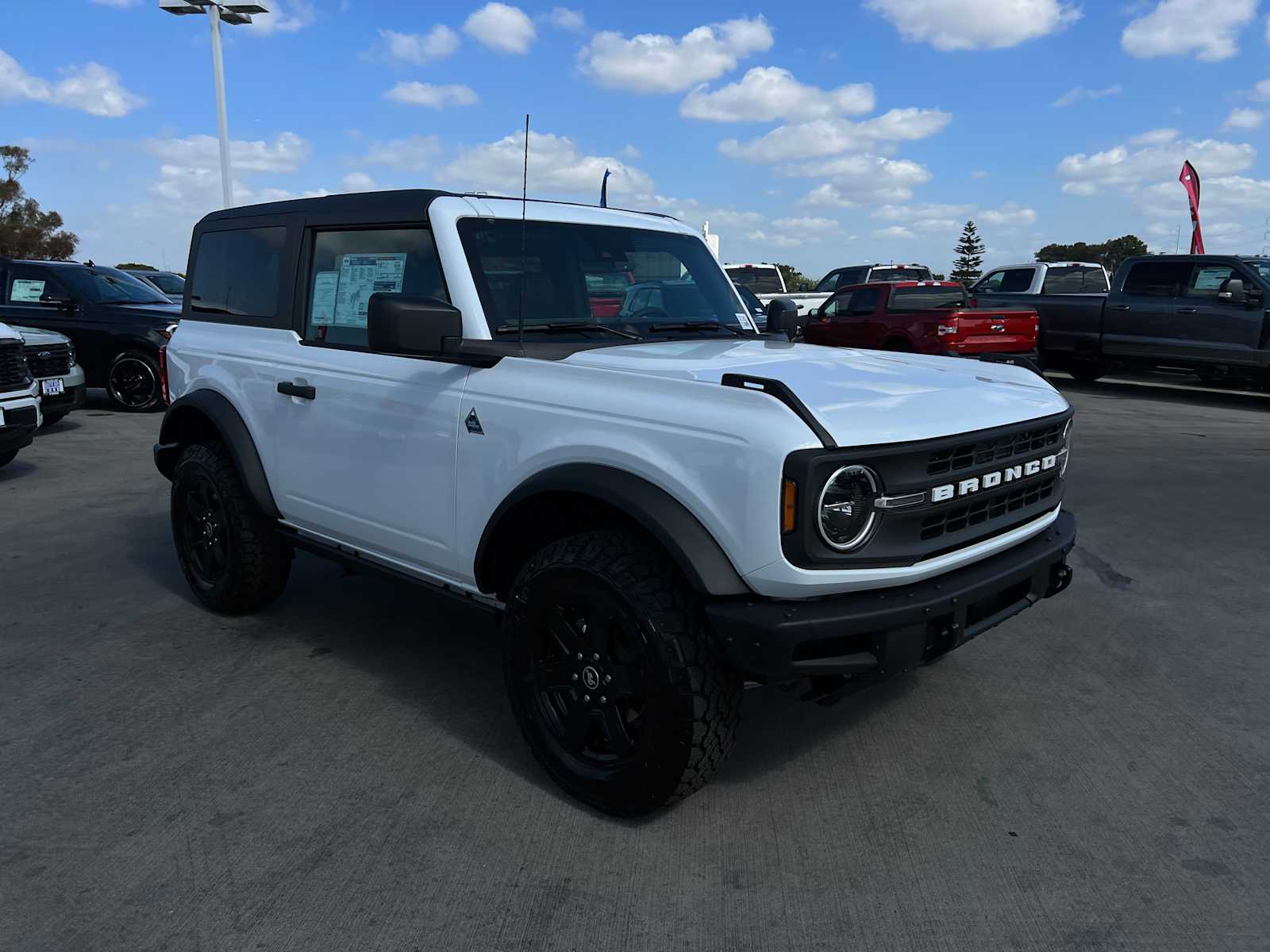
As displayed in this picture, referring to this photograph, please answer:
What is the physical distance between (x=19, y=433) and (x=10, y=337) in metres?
0.85

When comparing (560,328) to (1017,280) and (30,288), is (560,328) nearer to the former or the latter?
(30,288)

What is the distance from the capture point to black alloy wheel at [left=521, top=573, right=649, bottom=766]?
9.63 feet

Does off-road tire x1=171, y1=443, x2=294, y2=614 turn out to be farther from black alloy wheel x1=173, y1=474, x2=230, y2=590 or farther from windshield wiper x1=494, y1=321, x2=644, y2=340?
windshield wiper x1=494, y1=321, x2=644, y2=340

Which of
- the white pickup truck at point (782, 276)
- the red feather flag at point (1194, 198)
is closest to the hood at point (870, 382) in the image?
the white pickup truck at point (782, 276)

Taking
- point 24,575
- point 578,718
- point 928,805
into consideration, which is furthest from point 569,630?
point 24,575

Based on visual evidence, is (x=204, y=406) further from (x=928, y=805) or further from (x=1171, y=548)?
(x=1171, y=548)

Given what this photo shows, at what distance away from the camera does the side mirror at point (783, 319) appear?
463 centimetres

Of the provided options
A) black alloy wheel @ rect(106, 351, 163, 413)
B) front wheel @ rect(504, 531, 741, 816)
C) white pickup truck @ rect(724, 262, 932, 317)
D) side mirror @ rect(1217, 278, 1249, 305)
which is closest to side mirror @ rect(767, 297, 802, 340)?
front wheel @ rect(504, 531, 741, 816)

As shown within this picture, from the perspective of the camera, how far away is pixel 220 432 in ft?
15.1

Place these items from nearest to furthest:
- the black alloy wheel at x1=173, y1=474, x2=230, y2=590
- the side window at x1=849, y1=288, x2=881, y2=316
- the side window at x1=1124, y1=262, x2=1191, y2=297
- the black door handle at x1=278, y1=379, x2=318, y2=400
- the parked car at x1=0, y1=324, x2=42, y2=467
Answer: the black door handle at x1=278, y1=379, x2=318, y2=400 → the black alloy wheel at x1=173, y1=474, x2=230, y2=590 → the parked car at x1=0, y1=324, x2=42, y2=467 → the side window at x1=1124, y1=262, x2=1191, y2=297 → the side window at x1=849, y1=288, x2=881, y2=316

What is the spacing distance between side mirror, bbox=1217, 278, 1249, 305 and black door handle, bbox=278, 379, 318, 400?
13.3 m

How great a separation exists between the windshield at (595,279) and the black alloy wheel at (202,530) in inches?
75.7

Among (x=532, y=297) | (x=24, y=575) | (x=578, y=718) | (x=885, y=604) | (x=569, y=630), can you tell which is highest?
(x=532, y=297)

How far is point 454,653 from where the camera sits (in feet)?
14.5
